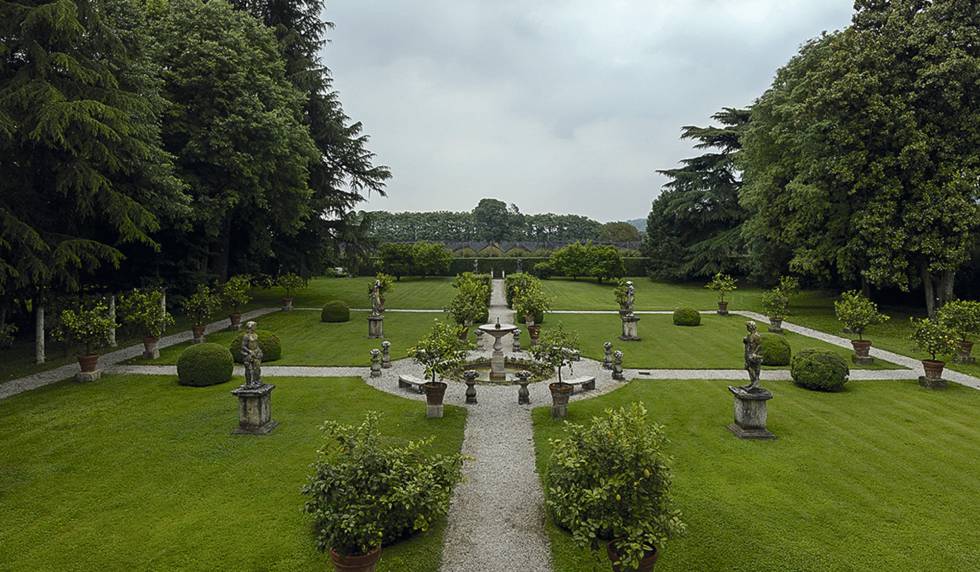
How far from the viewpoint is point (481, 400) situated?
43.2 ft

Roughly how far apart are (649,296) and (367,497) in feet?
121

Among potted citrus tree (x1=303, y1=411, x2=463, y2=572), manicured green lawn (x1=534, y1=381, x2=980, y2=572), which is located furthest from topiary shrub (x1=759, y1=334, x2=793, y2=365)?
potted citrus tree (x1=303, y1=411, x2=463, y2=572)

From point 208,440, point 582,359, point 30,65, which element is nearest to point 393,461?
point 208,440

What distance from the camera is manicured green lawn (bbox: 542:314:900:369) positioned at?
17714 millimetres

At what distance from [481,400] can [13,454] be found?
9.54 meters

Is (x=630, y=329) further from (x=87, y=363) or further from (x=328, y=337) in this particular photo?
(x=87, y=363)

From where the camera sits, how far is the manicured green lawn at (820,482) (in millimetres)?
6598

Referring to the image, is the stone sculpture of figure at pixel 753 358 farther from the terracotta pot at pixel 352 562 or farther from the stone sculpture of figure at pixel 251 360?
the stone sculpture of figure at pixel 251 360

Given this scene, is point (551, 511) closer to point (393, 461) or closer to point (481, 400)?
point (393, 461)

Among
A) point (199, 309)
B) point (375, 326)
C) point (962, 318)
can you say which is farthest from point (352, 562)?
point (962, 318)

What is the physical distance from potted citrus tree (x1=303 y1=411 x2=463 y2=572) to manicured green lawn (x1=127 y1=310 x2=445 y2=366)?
1106 centimetres

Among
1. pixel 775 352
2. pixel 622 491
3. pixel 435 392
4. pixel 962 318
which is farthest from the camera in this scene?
pixel 775 352

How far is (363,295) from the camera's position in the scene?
3894 centimetres

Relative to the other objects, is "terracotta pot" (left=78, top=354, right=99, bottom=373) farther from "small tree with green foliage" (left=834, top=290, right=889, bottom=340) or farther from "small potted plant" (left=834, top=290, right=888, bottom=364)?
"small tree with green foliage" (left=834, top=290, right=889, bottom=340)
